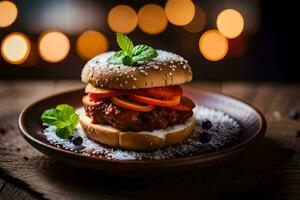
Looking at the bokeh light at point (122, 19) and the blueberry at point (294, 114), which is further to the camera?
the bokeh light at point (122, 19)

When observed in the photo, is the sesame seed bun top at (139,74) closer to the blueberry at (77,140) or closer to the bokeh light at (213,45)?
the blueberry at (77,140)

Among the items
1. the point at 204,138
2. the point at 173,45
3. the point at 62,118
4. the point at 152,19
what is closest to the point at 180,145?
the point at 204,138

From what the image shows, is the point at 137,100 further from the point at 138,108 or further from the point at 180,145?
the point at 180,145

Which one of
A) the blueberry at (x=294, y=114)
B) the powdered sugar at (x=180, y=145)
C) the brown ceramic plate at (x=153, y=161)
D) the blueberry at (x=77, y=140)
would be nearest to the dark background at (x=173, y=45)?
the blueberry at (x=294, y=114)

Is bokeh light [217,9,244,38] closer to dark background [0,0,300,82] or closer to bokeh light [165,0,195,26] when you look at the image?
dark background [0,0,300,82]

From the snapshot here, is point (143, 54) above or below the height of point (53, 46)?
above
